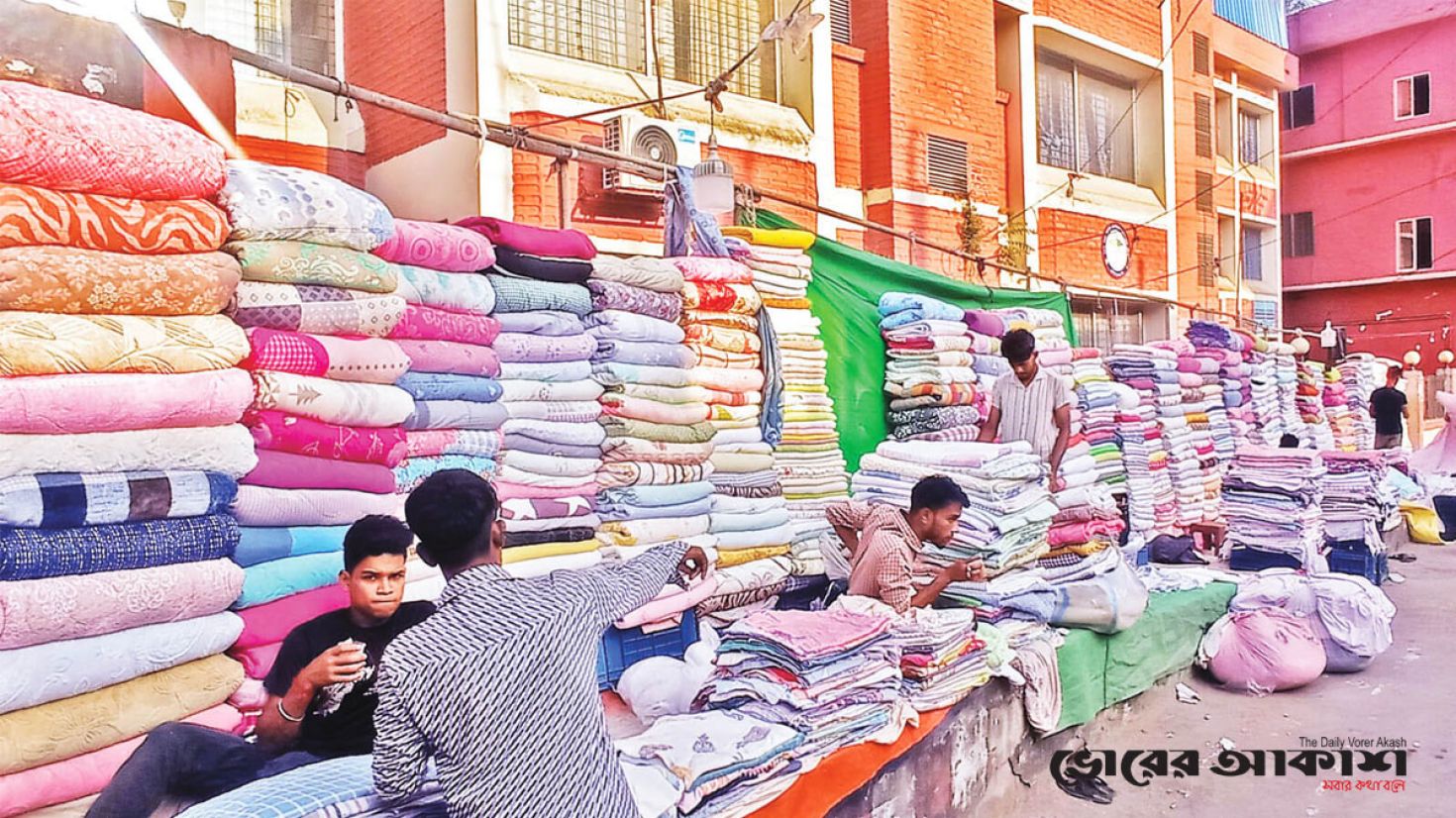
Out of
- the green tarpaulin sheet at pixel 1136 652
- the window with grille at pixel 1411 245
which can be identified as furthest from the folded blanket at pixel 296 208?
the window with grille at pixel 1411 245

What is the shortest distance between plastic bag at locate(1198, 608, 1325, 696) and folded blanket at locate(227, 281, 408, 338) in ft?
15.3

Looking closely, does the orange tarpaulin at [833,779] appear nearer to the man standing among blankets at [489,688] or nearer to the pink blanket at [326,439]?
the man standing among blankets at [489,688]

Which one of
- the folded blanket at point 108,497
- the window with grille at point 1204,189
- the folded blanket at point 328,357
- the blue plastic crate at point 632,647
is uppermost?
the window with grille at point 1204,189

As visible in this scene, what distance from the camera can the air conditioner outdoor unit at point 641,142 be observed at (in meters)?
7.32

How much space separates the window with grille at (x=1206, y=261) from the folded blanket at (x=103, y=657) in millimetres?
16468

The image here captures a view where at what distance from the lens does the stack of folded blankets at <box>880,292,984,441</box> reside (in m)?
5.79

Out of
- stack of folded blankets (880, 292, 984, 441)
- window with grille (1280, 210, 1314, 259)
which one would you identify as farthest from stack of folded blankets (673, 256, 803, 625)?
window with grille (1280, 210, 1314, 259)

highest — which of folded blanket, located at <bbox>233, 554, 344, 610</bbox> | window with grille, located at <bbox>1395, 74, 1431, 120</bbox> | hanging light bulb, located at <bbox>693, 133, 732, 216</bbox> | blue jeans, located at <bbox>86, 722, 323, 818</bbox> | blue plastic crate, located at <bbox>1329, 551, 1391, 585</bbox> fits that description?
window with grille, located at <bbox>1395, 74, 1431, 120</bbox>

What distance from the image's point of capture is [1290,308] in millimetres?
25266

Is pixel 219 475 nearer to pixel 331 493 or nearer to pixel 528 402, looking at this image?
pixel 331 493

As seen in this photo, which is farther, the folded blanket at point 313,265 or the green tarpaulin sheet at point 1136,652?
the green tarpaulin sheet at point 1136,652

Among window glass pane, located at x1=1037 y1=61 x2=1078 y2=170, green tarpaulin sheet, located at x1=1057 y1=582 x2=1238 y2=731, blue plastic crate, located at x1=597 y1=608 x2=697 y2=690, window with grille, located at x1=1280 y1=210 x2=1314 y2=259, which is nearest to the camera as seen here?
blue plastic crate, located at x1=597 y1=608 x2=697 y2=690

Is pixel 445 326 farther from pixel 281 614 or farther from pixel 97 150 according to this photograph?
pixel 97 150

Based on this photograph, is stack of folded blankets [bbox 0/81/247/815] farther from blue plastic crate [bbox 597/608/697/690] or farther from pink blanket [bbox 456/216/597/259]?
blue plastic crate [bbox 597/608/697/690]
